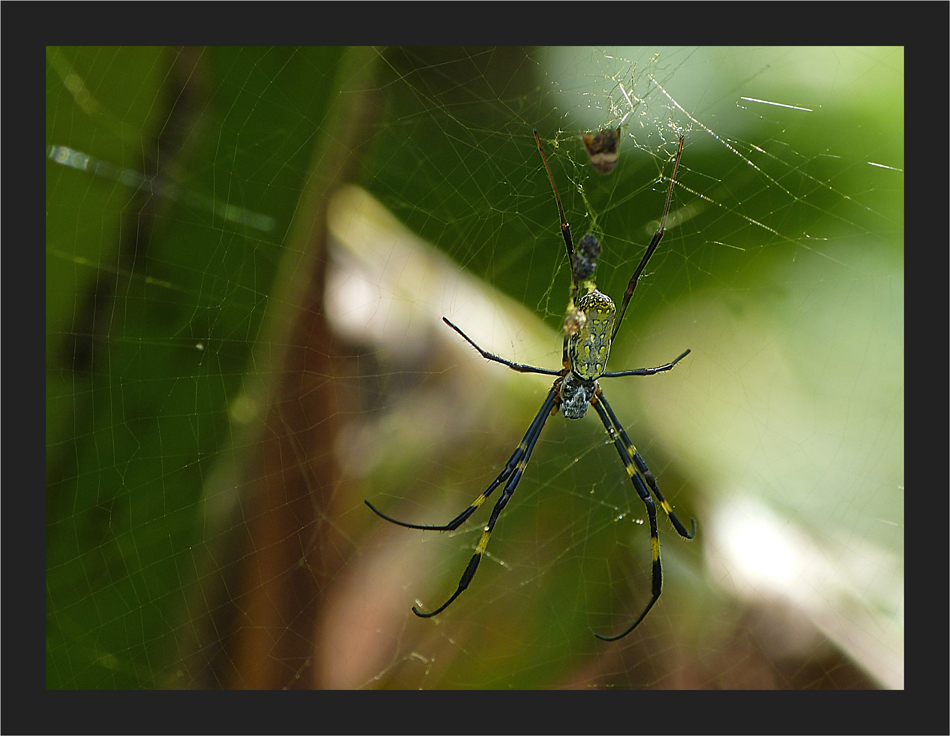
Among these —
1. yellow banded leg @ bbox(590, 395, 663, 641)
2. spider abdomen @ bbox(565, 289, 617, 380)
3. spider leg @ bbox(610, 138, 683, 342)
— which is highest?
spider leg @ bbox(610, 138, 683, 342)

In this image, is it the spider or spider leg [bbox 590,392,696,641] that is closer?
the spider

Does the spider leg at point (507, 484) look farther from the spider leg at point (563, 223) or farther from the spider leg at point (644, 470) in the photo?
the spider leg at point (563, 223)

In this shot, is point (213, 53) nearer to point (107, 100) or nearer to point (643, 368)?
point (107, 100)

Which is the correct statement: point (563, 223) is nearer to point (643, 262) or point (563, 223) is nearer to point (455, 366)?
point (643, 262)

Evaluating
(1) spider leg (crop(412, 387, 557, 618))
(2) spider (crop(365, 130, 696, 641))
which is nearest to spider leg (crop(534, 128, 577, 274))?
(2) spider (crop(365, 130, 696, 641))

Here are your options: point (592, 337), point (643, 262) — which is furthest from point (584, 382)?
point (643, 262)

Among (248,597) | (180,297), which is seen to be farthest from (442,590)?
(180,297)

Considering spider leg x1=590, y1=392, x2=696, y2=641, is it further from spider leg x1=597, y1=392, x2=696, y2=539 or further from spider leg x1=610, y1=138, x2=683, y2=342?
spider leg x1=610, y1=138, x2=683, y2=342

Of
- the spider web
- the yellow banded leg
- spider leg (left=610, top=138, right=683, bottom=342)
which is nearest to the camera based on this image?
the spider web

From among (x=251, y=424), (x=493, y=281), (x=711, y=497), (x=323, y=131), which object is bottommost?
(x=711, y=497)
